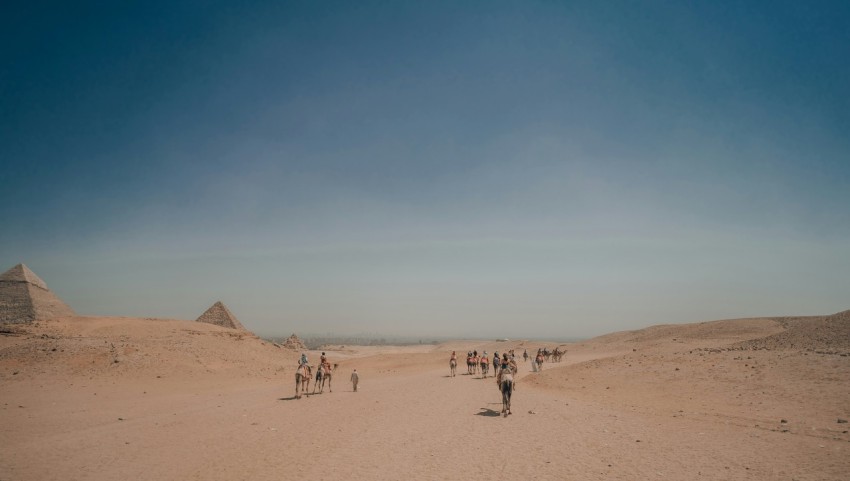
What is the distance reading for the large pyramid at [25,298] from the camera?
153 ft

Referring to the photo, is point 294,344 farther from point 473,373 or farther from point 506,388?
point 506,388

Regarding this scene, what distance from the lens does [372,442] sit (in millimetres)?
12164

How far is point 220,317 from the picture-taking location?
5953cm

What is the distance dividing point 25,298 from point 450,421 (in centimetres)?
5860

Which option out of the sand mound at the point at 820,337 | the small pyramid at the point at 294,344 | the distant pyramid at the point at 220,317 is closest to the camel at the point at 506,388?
the sand mound at the point at 820,337

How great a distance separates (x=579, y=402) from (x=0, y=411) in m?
26.7

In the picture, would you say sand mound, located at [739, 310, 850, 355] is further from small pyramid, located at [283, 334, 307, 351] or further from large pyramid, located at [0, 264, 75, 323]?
large pyramid, located at [0, 264, 75, 323]

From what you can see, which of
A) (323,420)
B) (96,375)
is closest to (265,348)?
(96,375)

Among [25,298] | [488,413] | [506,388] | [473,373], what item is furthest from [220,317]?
[506,388]

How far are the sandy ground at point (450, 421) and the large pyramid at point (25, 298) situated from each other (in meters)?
20.2

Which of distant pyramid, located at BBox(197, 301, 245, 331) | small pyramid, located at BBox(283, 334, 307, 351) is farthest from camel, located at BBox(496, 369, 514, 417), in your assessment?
small pyramid, located at BBox(283, 334, 307, 351)

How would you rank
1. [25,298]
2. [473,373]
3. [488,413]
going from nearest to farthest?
[488,413]
[473,373]
[25,298]

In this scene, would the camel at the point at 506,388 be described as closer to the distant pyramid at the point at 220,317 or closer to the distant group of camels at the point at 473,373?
Answer: the distant group of camels at the point at 473,373

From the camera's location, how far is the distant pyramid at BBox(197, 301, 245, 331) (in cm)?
5875
